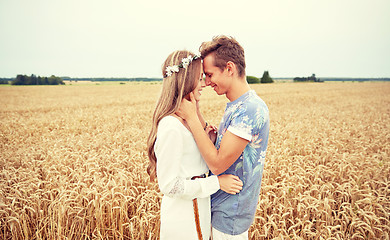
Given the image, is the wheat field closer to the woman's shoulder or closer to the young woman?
the young woman

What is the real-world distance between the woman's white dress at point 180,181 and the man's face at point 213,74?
1.45 feet

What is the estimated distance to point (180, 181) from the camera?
1.53m

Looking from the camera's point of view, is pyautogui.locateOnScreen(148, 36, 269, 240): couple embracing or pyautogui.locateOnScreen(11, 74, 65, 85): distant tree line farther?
pyautogui.locateOnScreen(11, 74, 65, 85): distant tree line

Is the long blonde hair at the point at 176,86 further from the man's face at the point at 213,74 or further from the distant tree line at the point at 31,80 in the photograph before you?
the distant tree line at the point at 31,80

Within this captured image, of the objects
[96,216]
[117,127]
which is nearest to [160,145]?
[96,216]

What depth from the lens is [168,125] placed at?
1499mm

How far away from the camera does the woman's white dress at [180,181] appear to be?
4.87 feet

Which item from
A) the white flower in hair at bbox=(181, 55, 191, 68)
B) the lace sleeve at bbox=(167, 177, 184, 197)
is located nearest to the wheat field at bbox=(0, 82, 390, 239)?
the lace sleeve at bbox=(167, 177, 184, 197)

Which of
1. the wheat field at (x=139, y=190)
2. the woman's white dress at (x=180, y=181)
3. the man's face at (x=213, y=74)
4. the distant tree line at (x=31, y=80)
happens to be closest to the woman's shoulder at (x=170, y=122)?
the woman's white dress at (x=180, y=181)

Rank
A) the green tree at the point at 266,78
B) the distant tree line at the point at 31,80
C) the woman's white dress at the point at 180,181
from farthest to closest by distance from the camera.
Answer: the green tree at the point at 266,78, the distant tree line at the point at 31,80, the woman's white dress at the point at 180,181

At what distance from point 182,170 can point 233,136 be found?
454mm

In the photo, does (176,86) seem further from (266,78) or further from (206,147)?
(266,78)

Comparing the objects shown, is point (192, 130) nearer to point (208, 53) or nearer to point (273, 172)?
point (208, 53)

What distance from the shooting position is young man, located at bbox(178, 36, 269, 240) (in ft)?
5.05
